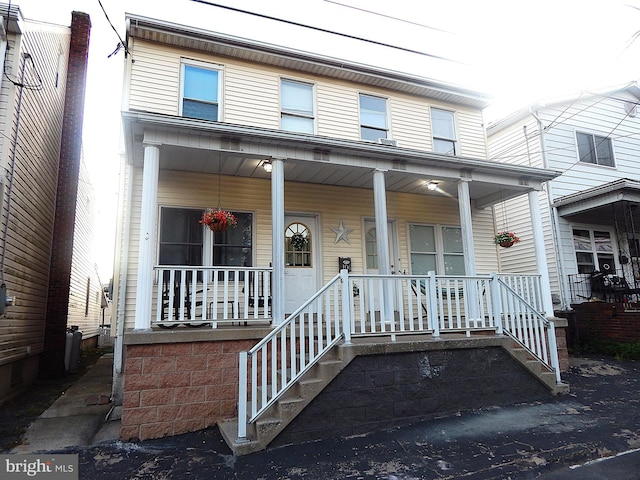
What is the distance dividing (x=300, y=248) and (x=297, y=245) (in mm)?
84

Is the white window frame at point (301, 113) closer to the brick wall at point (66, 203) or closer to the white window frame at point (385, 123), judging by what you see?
the white window frame at point (385, 123)

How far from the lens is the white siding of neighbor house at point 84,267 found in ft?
39.5

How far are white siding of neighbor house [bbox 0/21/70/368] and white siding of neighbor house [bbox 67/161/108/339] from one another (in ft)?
9.27

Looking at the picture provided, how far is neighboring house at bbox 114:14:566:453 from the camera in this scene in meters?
4.76

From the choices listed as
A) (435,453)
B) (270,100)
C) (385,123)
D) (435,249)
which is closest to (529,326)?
(435,453)

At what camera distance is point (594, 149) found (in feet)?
38.0

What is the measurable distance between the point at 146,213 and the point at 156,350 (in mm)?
1801

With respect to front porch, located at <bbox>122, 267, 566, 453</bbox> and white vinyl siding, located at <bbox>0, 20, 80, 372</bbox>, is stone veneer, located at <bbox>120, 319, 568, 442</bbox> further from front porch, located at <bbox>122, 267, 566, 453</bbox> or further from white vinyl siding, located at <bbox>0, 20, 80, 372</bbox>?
white vinyl siding, located at <bbox>0, 20, 80, 372</bbox>

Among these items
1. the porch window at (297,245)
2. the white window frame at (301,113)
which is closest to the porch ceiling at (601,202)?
the white window frame at (301,113)

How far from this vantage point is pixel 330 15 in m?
6.06

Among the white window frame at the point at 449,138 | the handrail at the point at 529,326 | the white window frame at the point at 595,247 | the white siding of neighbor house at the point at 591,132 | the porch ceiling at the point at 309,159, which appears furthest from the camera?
the white siding of neighbor house at the point at 591,132

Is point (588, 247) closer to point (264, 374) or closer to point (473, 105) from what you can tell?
point (473, 105)

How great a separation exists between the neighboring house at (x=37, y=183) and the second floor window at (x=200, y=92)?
2.57 meters

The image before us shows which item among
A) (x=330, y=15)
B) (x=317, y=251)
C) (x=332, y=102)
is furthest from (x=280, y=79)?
(x=317, y=251)
